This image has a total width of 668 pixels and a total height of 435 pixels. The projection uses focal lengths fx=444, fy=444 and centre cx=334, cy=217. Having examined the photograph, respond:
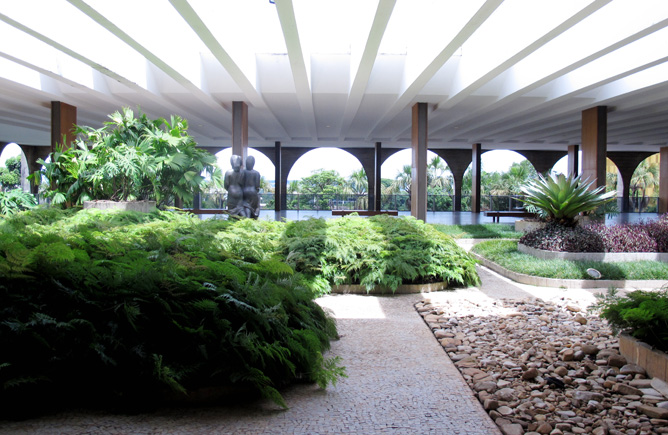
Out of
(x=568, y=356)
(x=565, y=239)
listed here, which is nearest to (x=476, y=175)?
(x=565, y=239)

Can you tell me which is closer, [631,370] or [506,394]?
[506,394]

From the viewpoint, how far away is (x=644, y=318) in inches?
116

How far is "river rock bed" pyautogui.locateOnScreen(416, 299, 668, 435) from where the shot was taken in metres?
2.41

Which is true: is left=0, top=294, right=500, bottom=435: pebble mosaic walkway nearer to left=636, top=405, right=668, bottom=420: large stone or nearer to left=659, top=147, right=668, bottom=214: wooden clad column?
left=636, top=405, right=668, bottom=420: large stone

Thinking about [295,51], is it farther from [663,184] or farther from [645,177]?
[645,177]

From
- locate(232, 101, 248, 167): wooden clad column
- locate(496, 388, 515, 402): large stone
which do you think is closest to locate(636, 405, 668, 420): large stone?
locate(496, 388, 515, 402): large stone

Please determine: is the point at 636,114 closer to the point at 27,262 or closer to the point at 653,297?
the point at 653,297

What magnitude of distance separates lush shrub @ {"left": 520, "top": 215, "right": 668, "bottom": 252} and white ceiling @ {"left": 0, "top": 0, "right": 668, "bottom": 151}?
10.7 feet

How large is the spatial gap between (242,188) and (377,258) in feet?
15.8

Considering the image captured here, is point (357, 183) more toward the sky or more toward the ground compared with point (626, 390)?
more toward the sky

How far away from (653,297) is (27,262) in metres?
4.16

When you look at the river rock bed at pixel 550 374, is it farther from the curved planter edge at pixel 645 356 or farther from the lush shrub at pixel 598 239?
the lush shrub at pixel 598 239

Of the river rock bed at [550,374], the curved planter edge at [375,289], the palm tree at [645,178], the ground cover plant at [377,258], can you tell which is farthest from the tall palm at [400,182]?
the river rock bed at [550,374]

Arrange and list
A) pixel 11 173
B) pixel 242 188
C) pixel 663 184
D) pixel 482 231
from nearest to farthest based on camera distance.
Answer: pixel 242 188 < pixel 482 231 < pixel 663 184 < pixel 11 173
